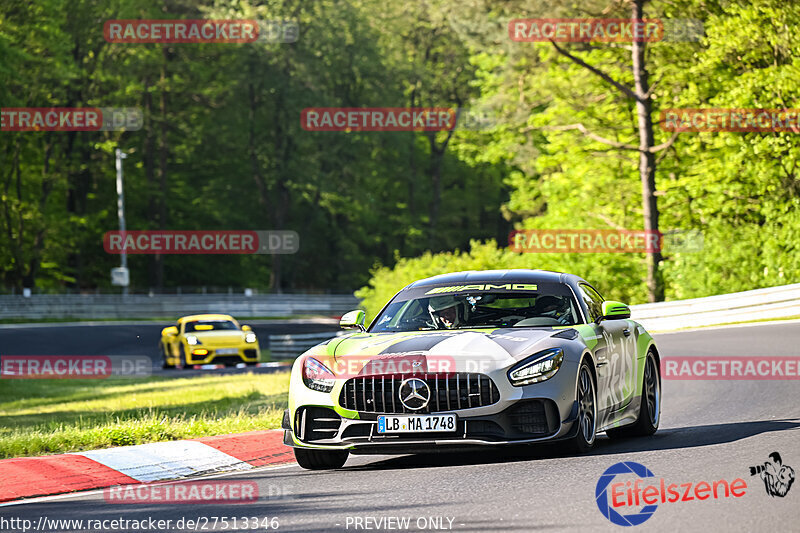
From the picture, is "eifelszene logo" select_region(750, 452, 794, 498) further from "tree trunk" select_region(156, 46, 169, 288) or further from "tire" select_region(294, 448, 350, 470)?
"tree trunk" select_region(156, 46, 169, 288)

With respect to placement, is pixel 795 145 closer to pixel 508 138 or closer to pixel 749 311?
pixel 749 311

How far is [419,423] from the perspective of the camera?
877 cm

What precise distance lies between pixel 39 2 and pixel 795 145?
40.1 metres

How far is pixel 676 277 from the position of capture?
3603 centimetres

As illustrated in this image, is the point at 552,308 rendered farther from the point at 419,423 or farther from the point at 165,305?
the point at 165,305

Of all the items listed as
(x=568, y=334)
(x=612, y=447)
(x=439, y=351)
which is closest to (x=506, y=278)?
(x=568, y=334)

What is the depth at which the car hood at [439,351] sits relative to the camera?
8.85 m

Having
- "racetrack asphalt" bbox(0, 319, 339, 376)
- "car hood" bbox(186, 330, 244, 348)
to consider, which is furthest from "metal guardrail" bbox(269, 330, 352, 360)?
"car hood" bbox(186, 330, 244, 348)

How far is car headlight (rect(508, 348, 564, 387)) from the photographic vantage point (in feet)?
28.8

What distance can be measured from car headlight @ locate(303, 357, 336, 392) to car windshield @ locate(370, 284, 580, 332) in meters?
1.02

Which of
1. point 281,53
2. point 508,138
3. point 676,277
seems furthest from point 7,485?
point 281,53

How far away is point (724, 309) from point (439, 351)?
2205 centimetres

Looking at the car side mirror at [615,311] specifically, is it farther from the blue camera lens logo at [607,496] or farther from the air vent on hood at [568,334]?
the blue camera lens logo at [607,496]

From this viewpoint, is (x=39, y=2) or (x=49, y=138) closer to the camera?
(x=39, y=2)
